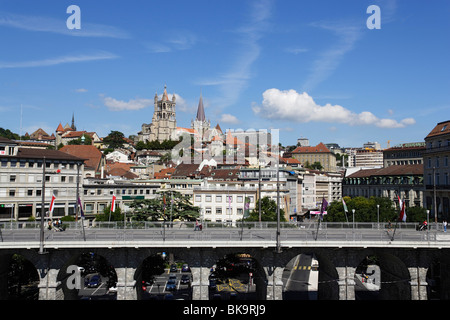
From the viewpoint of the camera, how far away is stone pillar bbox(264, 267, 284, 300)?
110ft

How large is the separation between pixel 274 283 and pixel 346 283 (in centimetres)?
616

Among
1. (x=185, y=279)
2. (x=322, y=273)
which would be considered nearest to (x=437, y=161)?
(x=322, y=273)

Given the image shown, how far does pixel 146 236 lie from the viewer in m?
34.7

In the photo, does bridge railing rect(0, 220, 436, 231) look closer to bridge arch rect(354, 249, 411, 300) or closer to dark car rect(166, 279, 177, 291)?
bridge arch rect(354, 249, 411, 300)

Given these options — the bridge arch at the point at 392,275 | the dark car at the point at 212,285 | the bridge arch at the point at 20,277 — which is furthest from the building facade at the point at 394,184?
the bridge arch at the point at 20,277

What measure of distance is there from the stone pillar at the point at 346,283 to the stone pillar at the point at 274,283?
5080 millimetres

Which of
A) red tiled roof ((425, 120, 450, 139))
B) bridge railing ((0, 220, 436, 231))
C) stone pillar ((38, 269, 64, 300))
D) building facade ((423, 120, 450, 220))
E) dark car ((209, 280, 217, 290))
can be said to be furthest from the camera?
red tiled roof ((425, 120, 450, 139))

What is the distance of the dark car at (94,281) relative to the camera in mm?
58484

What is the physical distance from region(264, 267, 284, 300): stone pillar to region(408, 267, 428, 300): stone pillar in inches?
441

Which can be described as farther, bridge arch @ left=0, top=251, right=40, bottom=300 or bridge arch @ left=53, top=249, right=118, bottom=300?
bridge arch @ left=0, top=251, right=40, bottom=300

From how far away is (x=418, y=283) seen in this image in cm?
3459

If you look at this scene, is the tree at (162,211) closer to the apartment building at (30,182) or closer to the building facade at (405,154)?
the apartment building at (30,182)

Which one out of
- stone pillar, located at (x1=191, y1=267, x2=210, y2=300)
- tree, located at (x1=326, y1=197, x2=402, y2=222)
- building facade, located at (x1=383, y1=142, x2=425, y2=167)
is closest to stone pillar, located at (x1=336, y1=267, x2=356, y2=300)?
stone pillar, located at (x1=191, y1=267, x2=210, y2=300)

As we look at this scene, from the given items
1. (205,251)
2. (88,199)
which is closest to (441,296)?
(205,251)
